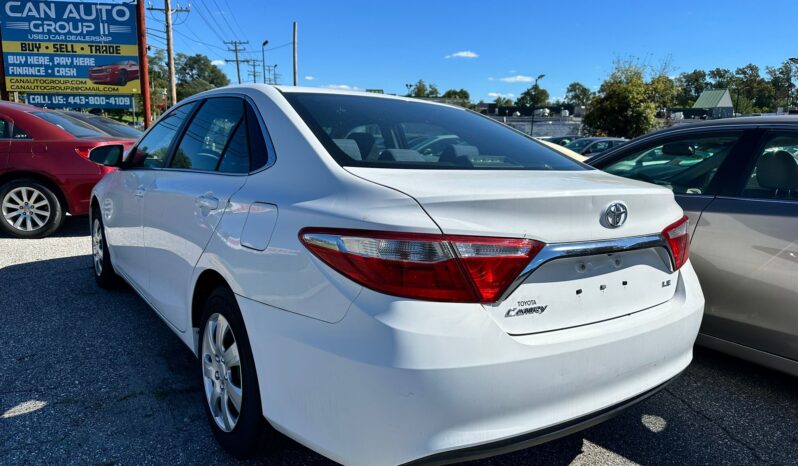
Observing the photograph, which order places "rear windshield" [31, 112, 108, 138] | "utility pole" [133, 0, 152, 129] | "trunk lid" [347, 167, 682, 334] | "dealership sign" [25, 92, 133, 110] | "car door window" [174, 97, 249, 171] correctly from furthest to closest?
"dealership sign" [25, 92, 133, 110]
"utility pole" [133, 0, 152, 129]
"rear windshield" [31, 112, 108, 138]
"car door window" [174, 97, 249, 171]
"trunk lid" [347, 167, 682, 334]

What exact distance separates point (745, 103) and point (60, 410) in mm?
106121

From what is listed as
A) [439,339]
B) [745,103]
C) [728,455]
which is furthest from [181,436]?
[745,103]

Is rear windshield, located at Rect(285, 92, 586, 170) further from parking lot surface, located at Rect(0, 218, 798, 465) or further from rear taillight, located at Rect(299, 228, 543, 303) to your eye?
parking lot surface, located at Rect(0, 218, 798, 465)

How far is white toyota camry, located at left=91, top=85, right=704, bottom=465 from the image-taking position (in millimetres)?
1529

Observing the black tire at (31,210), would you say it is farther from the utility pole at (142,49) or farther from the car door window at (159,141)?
the utility pole at (142,49)

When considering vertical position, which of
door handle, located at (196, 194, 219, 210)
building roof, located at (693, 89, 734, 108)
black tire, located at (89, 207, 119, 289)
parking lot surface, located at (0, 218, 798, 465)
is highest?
building roof, located at (693, 89, 734, 108)

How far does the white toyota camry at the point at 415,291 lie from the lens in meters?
1.53

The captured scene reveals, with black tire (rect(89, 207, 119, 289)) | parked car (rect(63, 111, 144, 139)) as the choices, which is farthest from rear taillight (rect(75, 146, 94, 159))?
Result: black tire (rect(89, 207, 119, 289))

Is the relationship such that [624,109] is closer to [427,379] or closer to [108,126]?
[108,126]

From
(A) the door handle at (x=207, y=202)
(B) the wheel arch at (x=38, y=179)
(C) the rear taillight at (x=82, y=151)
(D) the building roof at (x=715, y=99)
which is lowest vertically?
(B) the wheel arch at (x=38, y=179)

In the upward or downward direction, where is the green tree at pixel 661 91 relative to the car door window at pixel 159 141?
upward

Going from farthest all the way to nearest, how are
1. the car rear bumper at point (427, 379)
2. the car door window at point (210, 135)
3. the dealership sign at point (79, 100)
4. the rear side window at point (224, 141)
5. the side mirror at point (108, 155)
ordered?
the dealership sign at point (79, 100), the side mirror at point (108, 155), the car door window at point (210, 135), the rear side window at point (224, 141), the car rear bumper at point (427, 379)

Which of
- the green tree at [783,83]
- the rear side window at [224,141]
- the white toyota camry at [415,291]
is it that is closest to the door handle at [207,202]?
the white toyota camry at [415,291]

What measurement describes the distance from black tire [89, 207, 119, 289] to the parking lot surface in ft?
1.54
